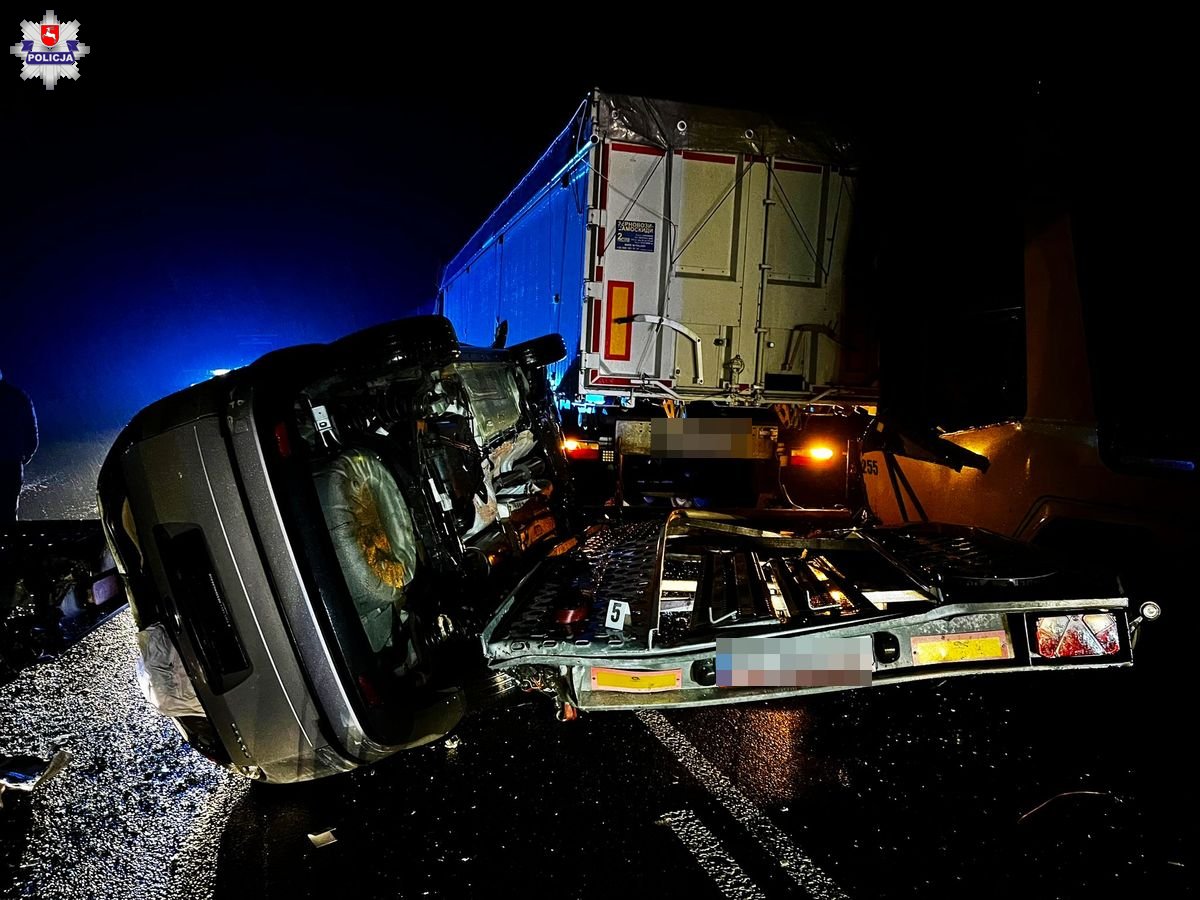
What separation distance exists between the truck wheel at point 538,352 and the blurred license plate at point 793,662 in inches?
91.2

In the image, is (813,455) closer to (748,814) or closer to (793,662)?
Answer: (748,814)

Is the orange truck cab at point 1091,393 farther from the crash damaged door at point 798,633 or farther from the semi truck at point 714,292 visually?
the semi truck at point 714,292

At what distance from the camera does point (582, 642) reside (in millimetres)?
2174

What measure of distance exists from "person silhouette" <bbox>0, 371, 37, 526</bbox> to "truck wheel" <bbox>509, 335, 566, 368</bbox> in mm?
4521

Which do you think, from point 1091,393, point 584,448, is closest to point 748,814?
point 1091,393


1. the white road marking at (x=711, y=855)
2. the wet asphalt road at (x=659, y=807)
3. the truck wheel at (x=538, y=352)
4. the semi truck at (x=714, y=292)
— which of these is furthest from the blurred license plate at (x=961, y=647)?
the semi truck at (x=714, y=292)

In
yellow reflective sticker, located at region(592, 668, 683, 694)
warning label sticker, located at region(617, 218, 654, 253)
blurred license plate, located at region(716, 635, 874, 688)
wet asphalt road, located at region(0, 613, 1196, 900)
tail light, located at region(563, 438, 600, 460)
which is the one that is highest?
warning label sticker, located at region(617, 218, 654, 253)

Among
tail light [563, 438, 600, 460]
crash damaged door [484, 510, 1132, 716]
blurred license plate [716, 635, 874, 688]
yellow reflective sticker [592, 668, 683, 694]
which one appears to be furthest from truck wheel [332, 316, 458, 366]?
tail light [563, 438, 600, 460]

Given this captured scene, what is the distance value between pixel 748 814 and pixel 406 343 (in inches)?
85.4

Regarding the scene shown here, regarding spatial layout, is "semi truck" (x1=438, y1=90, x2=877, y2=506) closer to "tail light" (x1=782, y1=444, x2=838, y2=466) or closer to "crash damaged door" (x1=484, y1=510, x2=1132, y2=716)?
"tail light" (x1=782, y1=444, x2=838, y2=466)

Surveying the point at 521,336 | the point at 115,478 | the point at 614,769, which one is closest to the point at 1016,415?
the point at 614,769

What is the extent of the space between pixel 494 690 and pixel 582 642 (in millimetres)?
418

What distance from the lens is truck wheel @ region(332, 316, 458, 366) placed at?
2.54 metres

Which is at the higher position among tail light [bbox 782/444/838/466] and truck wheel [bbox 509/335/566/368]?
truck wheel [bbox 509/335/566/368]
